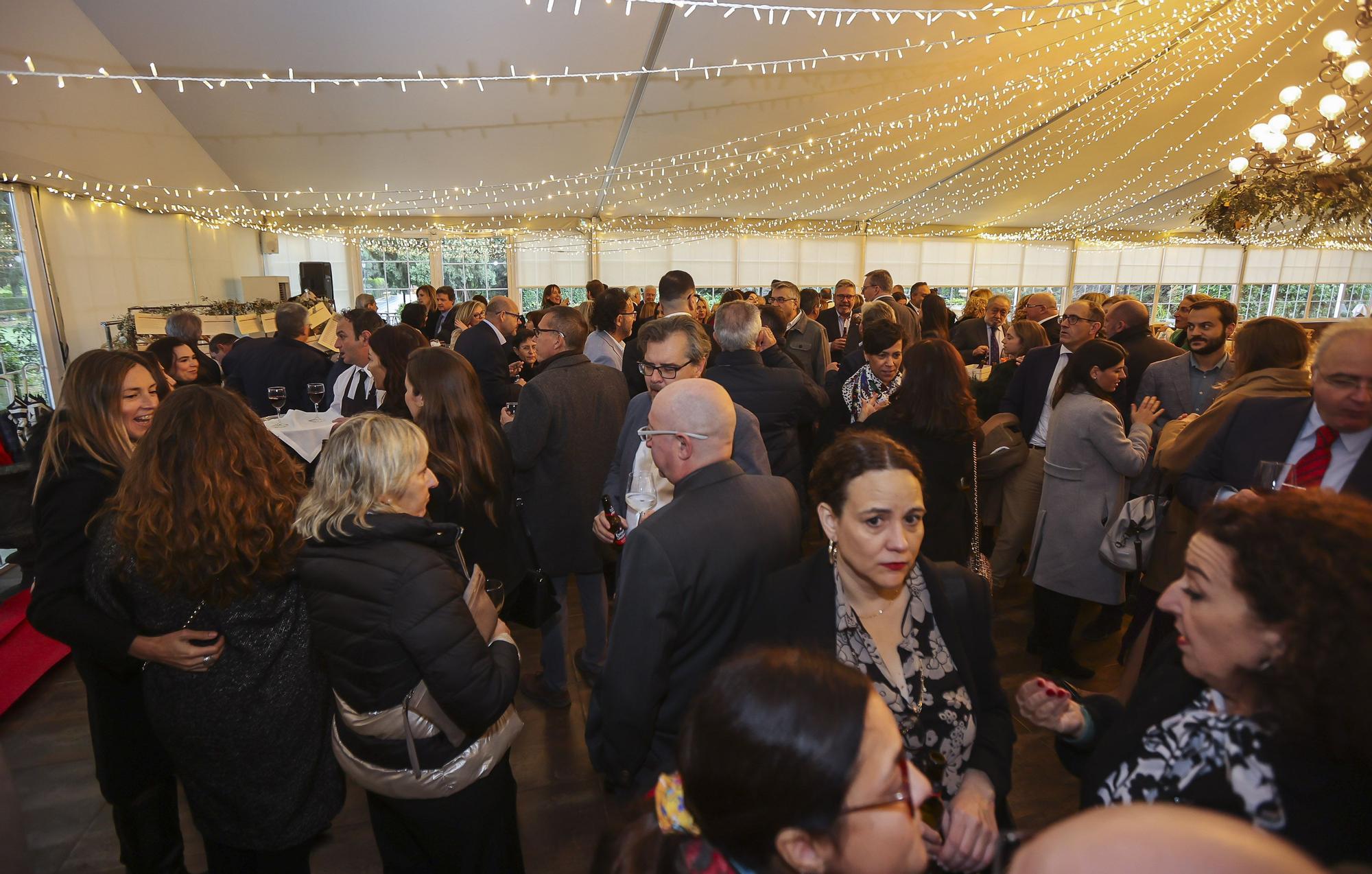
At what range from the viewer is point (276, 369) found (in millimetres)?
4496

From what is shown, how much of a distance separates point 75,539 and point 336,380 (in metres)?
2.30

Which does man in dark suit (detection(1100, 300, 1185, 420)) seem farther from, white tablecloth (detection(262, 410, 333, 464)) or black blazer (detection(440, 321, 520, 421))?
white tablecloth (detection(262, 410, 333, 464))

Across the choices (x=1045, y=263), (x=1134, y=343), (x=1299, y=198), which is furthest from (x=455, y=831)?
(x=1045, y=263)

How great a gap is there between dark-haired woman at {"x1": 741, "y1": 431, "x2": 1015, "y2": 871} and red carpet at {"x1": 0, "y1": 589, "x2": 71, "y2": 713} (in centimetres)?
384

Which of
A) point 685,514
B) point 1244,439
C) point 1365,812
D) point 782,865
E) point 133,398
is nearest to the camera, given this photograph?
point 782,865

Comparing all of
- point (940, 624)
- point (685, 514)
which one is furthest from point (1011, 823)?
point (685, 514)

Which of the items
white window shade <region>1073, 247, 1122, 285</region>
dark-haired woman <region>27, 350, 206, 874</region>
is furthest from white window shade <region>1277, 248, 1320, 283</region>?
dark-haired woman <region>27, 350, 206, 874</region>

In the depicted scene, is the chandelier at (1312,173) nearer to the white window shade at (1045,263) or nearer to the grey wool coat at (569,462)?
the grey wool coat at (569,462)

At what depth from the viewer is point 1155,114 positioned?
870 centimetres

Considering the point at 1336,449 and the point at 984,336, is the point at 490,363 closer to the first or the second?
the point at 984,336

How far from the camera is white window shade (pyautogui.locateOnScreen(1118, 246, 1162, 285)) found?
18.2 meters

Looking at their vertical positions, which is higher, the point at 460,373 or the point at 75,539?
the point at 460,373

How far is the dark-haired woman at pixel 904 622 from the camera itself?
1393 mm

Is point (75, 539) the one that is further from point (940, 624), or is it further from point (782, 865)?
point (940, 624)
